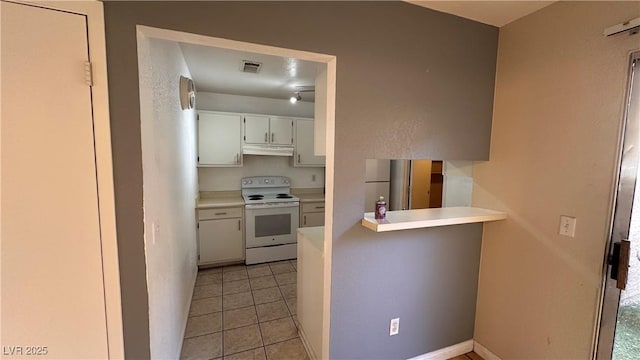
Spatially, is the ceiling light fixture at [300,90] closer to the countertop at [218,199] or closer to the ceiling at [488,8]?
the countertop at [218,199]

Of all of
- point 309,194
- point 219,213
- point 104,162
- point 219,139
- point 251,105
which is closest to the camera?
point 104,162

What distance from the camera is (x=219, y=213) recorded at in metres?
3.52

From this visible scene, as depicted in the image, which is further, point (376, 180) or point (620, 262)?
point (376, 180)

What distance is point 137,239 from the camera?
→ 3.99ft

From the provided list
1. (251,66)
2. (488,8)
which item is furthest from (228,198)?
(488,8)

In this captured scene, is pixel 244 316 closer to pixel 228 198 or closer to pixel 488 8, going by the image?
pixel 228 198

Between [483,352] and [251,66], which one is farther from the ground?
[251,66]

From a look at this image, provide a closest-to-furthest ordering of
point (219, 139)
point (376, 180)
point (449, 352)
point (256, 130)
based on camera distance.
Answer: point (449, 352) → point (219, 139) → point (256, 130) → point (376, 180)

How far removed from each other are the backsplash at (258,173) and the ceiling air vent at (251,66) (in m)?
1.65

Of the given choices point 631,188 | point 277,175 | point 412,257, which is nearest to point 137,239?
point 412,257

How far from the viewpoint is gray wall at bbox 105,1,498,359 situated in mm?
1184

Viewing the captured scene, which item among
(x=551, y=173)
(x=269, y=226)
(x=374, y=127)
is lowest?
(x=269, y=226)

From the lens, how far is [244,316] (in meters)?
2.53

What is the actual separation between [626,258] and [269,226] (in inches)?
132
